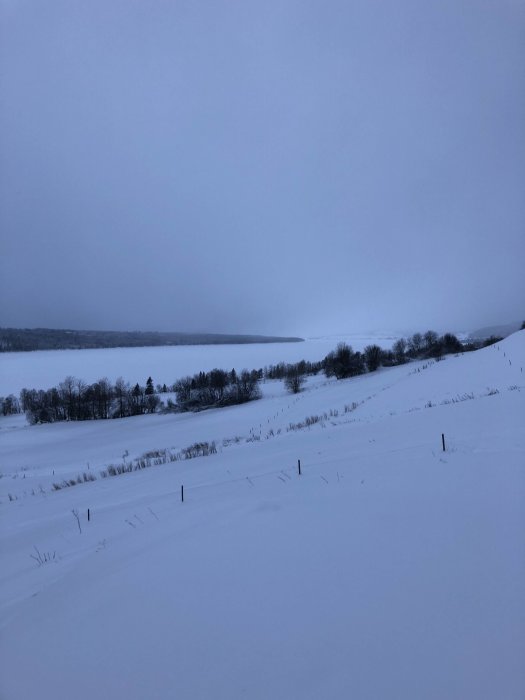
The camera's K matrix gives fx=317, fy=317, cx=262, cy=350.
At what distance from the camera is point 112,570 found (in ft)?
13.6

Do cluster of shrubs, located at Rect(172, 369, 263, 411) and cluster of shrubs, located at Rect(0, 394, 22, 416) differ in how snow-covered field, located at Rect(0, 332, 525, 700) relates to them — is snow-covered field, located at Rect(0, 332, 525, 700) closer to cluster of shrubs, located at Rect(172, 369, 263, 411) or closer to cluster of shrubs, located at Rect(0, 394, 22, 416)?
cluster of shrubs, located at Rect(172, 369, 263, 411)

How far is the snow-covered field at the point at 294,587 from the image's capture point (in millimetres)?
2281

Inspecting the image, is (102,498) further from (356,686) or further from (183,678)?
(356,686)

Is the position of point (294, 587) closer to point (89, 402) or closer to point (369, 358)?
point (369, 358)

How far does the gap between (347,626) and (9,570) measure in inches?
214

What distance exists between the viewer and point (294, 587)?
3162 millimetres

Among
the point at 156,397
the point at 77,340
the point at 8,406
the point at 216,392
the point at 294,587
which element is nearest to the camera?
the point at 294,587

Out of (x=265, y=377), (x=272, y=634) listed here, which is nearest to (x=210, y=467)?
(x=272, y=634)

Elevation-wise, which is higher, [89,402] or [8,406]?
[89,402]

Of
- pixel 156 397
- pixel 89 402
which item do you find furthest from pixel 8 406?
pixel 156 397

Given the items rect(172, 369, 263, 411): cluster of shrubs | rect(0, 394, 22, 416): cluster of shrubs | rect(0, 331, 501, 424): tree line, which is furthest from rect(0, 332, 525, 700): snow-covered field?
rect(0, 394, 22, 416): cluster of shrubs

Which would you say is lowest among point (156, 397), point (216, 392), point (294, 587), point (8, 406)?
point (8, 406)

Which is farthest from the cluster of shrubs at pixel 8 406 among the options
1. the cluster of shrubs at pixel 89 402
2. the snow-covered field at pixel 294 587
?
the snow-covered field at pixel 294 587

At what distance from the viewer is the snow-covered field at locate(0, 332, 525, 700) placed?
228cm
